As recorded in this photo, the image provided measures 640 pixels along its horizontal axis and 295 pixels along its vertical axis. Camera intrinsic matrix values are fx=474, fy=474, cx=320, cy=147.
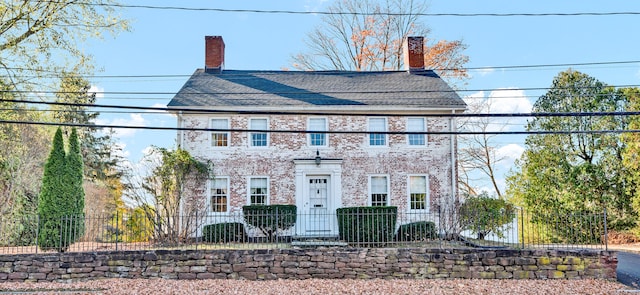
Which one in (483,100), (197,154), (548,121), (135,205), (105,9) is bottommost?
(135,205)

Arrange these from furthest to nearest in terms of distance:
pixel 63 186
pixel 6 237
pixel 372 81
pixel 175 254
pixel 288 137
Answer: pixel 372 81 → pixel 288 137 → pixel 6 237 → pixel 63 186 → pixel 175 254

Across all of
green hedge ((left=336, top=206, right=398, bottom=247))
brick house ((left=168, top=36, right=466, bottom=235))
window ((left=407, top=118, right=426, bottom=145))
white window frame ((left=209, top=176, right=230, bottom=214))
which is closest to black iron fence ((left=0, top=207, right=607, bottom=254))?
green hedge ((left=336, top=206, right=398, bottom=247))

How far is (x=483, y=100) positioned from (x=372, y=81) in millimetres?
7600

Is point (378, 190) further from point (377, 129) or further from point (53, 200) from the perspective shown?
point (53, 200)

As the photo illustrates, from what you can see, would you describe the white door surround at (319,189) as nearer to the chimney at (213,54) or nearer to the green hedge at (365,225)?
the green hedge at (365,225)

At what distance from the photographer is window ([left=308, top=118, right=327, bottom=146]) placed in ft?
54.0

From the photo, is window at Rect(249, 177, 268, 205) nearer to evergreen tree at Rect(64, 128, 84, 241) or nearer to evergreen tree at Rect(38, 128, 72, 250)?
evergreen tree at Rect(64, 128, 84, 241)

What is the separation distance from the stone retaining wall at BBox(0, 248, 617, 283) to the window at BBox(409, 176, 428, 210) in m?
5.66

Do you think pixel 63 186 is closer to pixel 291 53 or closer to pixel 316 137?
pixel 316 137

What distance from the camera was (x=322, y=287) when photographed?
31.1ft

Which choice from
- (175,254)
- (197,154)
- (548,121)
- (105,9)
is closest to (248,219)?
(197,154)

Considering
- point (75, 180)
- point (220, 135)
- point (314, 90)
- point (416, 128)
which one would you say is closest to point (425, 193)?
point (416, 128)

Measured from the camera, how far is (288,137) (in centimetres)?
1641

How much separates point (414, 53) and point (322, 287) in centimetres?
1301
